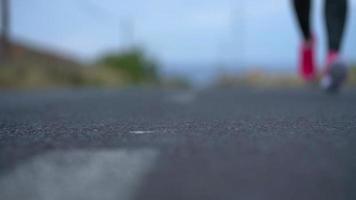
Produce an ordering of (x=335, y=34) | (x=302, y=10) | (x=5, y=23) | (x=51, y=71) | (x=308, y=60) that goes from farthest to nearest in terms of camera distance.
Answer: (x=51, y=71)
(x=5, y=23)
(x=308, y=60)
(x=302, y=10)
(x=335, y=34)

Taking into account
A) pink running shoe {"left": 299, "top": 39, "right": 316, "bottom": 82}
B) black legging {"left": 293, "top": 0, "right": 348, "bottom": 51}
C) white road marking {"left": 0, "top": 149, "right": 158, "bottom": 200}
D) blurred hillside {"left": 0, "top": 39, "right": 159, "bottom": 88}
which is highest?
blurred hillside {"left": 0, "top": 39, "right": 159, "bottom": 88}

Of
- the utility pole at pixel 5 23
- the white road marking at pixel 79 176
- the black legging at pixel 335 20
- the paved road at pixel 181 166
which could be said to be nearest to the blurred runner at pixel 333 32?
the black legging at pixel 335 20

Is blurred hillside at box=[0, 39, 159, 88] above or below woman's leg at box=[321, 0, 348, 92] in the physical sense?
above

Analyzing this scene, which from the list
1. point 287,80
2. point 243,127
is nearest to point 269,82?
point 287,80

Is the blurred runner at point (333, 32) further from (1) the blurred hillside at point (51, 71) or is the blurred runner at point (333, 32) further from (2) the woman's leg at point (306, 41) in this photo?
(1) the blurred hillside at point (51, 71)

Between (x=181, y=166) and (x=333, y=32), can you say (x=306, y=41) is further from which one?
(x=181, y=166)

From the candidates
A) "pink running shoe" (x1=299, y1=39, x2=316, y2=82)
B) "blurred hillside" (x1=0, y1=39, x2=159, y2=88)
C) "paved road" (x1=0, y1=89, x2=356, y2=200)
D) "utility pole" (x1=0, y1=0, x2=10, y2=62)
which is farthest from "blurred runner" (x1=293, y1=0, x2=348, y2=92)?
"utility pole" (x1=0, y1=0, x2=10, y2=62)

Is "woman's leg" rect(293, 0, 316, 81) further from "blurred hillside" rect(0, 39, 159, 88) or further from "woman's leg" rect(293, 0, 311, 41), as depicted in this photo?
"blurred hillside" rect(0, 39, 159, 88)

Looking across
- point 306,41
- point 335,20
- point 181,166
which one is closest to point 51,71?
point 306,41

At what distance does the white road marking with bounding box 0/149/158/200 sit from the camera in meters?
1.33

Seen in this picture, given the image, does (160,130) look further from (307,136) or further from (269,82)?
(269,82)

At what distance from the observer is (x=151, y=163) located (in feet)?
5.31

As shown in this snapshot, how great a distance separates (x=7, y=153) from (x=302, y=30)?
458 cm

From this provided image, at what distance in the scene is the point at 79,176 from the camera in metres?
1.45
